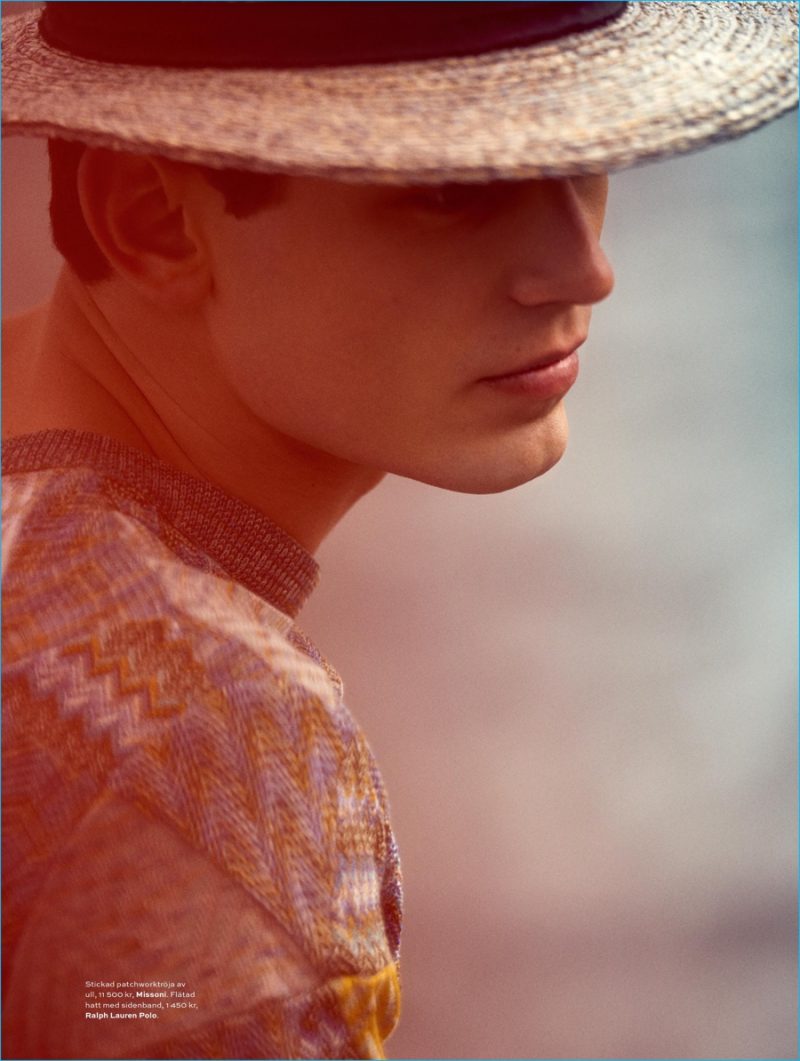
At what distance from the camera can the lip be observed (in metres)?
0.73

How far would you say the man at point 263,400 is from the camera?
2.03 feet

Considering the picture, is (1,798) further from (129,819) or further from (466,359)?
(466,359)

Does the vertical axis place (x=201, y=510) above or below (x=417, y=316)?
below

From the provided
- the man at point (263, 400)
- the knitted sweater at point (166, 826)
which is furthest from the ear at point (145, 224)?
the knitted sweater at point (166, 826)

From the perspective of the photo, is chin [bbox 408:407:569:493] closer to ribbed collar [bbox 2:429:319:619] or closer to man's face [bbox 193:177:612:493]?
man's face [bbox 193:177:612:493]

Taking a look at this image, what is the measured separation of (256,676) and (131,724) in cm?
7

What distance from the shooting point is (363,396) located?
2.39 feet

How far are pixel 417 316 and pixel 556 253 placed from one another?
0.08 metres

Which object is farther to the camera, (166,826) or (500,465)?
(500,465)

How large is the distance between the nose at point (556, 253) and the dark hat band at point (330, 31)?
0.26ft

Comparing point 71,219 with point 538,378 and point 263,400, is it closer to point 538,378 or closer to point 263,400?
point 263,400

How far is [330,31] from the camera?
2.07ft

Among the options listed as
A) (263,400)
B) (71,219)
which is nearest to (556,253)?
(263,400)

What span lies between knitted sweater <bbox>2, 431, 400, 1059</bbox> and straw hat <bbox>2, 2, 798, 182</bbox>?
0.22m
